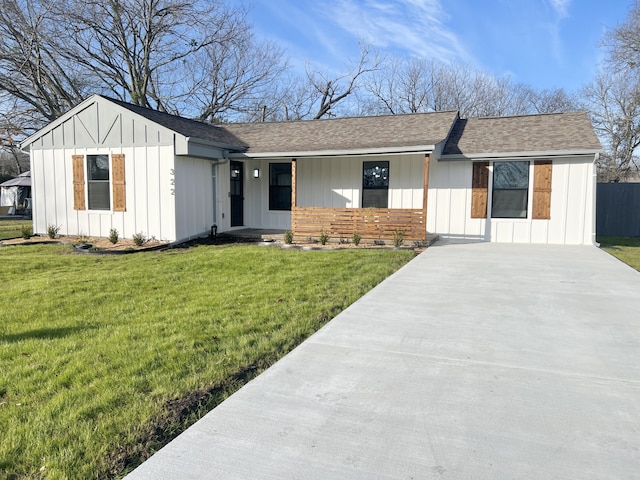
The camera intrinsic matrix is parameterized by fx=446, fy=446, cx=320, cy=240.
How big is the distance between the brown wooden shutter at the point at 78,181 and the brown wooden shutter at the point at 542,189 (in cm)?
1142

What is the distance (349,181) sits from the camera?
1262 cm

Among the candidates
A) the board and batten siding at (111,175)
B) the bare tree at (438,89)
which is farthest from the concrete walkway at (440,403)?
the bare tree at (438,89)

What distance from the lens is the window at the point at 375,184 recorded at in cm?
1226

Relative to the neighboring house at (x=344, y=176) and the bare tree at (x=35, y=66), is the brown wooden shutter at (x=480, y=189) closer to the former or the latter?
the neighboring house at (x=344, y=176)

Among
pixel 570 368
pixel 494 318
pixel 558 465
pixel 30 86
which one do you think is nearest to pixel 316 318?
pixel 494 318

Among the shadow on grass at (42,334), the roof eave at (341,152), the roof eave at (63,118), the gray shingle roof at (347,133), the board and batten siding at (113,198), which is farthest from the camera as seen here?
the gray shingle roof at (347,133)

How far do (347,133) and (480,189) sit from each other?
4163mm

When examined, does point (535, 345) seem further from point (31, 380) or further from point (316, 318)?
point (31, 380)

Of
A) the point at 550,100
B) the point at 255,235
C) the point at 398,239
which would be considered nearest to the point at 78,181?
the point at 255,235

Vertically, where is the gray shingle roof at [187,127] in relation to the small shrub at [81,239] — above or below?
above

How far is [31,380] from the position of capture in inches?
124

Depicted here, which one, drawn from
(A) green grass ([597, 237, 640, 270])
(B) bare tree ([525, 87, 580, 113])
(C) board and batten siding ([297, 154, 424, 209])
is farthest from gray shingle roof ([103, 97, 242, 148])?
(B) bare tree ([525, 87, 580, 113])

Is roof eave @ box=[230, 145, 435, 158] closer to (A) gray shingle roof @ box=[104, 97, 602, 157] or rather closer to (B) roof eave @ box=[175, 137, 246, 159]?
(A) gray shingle roof @ box=[104, 97, 602, 157]

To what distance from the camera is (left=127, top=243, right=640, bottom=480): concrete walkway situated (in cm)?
216
